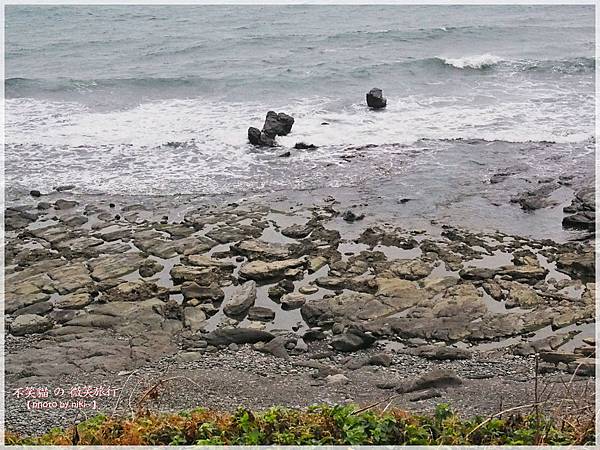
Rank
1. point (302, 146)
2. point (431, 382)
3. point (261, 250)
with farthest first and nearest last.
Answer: point (302, 146) < point (261, 250) < point (431, 382)

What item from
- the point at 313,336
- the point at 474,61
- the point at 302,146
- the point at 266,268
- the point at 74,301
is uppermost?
the point at 474,61

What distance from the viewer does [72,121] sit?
90.9 ft

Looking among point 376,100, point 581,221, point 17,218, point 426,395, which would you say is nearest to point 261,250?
point 426,395

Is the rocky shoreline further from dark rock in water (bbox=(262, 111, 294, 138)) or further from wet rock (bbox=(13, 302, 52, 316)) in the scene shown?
dark rock in water (bbox=(262, 111, 294, 138))

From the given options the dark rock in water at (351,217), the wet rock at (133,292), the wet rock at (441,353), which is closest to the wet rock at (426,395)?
the wet rock at (441,353)

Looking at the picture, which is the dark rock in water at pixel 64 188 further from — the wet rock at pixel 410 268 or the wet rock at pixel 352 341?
the wet rock at pixel 352 341

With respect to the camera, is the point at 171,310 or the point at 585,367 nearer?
the point at 585,367

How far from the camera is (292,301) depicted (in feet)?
41.7

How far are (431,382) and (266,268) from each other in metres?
5.14

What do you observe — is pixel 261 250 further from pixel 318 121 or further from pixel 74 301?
pixel 318 121

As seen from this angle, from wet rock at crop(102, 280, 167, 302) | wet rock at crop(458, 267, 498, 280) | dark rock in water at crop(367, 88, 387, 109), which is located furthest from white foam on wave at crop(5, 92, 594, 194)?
wet rock at crop(458, 267, 498, 280)

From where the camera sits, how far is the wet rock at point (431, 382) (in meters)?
9.88

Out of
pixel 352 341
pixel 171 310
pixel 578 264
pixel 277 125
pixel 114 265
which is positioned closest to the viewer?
pixel 352 341

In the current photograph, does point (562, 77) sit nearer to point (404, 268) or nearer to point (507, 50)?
point (507, 50)
